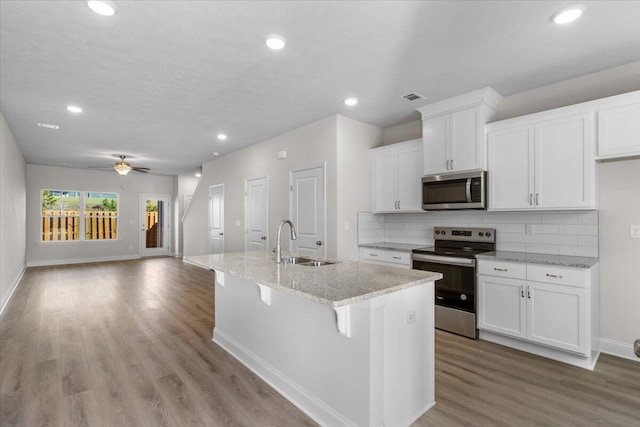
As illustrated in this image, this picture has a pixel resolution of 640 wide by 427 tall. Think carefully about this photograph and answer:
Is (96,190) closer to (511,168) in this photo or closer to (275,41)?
(275,41)

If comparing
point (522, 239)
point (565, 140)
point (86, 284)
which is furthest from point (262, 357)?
point (86, 284)

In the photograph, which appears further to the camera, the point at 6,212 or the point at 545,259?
the point at 6,212

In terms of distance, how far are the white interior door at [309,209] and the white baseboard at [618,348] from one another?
3023mm

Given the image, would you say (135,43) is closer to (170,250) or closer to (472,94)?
(472,94)

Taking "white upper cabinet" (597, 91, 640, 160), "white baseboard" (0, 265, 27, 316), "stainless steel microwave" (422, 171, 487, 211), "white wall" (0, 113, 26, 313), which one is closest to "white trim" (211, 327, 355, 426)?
"stainless steel microwave" (422, 171, 487, 211)

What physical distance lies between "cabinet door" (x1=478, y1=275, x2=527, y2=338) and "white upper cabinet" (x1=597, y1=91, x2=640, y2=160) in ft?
4.42

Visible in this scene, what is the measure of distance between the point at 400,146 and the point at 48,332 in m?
4.75

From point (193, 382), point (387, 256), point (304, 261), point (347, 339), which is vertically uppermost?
point (304, 261)

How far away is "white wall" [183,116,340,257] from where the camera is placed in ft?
14.0

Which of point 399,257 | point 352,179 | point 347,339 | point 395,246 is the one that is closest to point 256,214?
point 352,179

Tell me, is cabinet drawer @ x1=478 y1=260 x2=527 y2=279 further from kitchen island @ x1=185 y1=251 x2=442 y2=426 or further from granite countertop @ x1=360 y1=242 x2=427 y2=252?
kitchen island @ x1=185 y1=251 x2=442 y2=426

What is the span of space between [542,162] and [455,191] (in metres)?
0.84

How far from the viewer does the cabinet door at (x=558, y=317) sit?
8.61 ft

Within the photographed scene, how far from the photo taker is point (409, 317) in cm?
199
